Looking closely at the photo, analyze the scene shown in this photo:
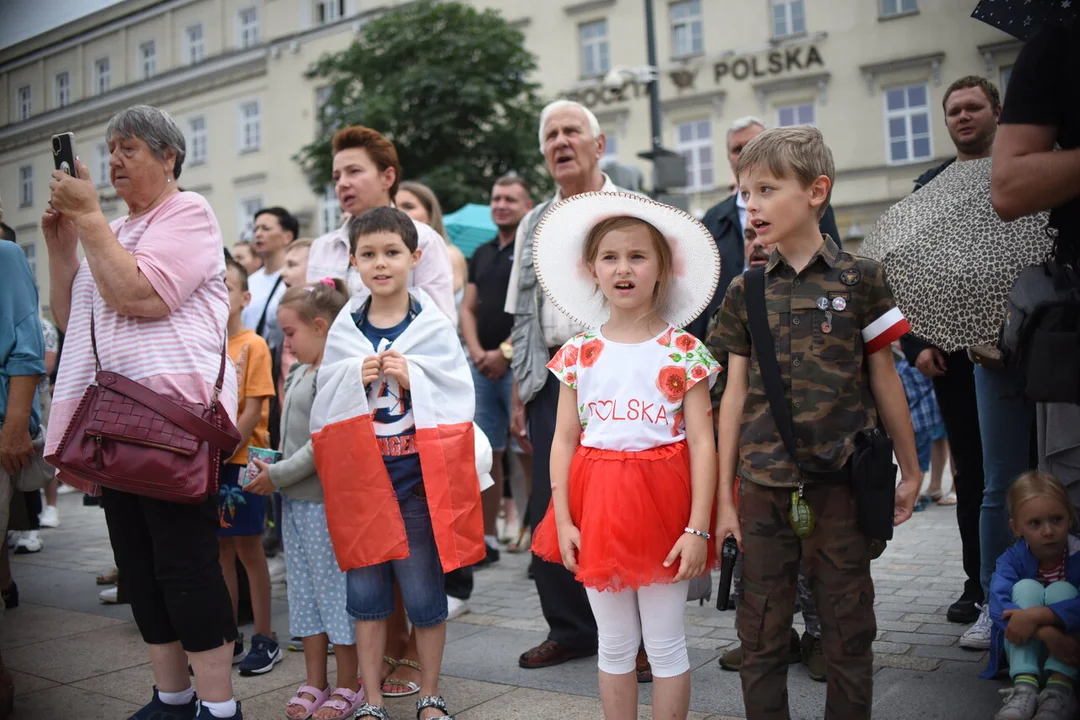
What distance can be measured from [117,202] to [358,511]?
54.6 inches

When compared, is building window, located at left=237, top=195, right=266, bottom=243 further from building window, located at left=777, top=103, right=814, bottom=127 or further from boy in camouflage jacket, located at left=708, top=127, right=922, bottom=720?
building window, located at left=777, top=103, right=814, bottom=127

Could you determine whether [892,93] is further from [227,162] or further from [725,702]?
[725,702]

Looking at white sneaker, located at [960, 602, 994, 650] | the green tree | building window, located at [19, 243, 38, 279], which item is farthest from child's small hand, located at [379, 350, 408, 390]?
the green tree

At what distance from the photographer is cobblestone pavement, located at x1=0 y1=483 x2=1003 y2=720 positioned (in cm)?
331

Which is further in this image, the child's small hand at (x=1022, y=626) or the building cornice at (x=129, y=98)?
the building cornice at (x=129, y=98)

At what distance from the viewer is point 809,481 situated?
8.72 ft

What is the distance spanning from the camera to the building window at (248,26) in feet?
15.4

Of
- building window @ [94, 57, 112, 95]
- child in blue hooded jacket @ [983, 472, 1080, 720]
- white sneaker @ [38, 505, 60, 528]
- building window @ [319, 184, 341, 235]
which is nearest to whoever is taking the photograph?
child in blue hooded jacket @ [983, 472, 1080, 720]

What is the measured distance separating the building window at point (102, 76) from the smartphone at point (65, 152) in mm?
674

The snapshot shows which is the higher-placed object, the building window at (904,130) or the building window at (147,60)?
the building window at (904,130)

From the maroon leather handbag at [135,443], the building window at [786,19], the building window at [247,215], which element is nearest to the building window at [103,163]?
the maroon leather handbag at [135,443]

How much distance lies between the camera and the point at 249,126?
6418mm

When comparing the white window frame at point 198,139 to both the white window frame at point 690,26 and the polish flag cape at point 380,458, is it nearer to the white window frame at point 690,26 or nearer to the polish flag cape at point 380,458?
the polish flag cape at point 380,458

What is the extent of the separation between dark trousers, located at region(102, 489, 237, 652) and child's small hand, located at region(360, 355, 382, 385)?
0.66 meters
